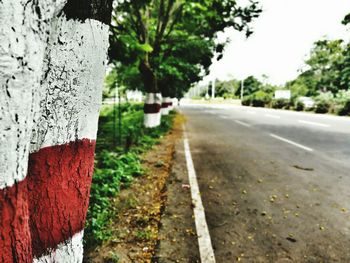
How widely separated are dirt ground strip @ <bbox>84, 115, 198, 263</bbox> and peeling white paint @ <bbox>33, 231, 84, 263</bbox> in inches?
67.5

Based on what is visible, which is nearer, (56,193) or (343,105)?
(56,193)

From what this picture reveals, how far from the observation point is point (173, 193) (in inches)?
208

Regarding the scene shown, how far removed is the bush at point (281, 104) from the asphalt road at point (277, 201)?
29367mm

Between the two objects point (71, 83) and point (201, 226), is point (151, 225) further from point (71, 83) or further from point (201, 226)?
point (71, 83)

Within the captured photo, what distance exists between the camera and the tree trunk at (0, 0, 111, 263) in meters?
0.93

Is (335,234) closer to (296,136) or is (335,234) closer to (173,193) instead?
(173,193)

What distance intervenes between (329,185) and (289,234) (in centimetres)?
249

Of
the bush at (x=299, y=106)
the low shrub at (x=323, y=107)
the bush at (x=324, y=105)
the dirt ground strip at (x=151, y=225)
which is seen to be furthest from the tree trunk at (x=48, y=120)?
the bush at (x=299, y=106)

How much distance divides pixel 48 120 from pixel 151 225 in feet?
9.72

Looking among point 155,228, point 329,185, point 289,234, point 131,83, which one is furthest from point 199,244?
point 131,83

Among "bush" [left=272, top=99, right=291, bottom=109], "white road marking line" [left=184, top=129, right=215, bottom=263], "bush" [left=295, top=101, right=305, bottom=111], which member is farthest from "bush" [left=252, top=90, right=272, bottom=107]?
"white road marking line" [left=184, top=129, right=215, bottom=263]

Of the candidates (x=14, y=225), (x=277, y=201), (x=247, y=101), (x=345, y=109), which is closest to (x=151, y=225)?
(x=277, y=201)

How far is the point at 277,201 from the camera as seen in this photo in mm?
4938

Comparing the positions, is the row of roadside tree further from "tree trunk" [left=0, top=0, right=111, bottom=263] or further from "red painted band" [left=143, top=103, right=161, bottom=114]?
"tree trunk" [left=0, top=0, right=111, bottom=263]
